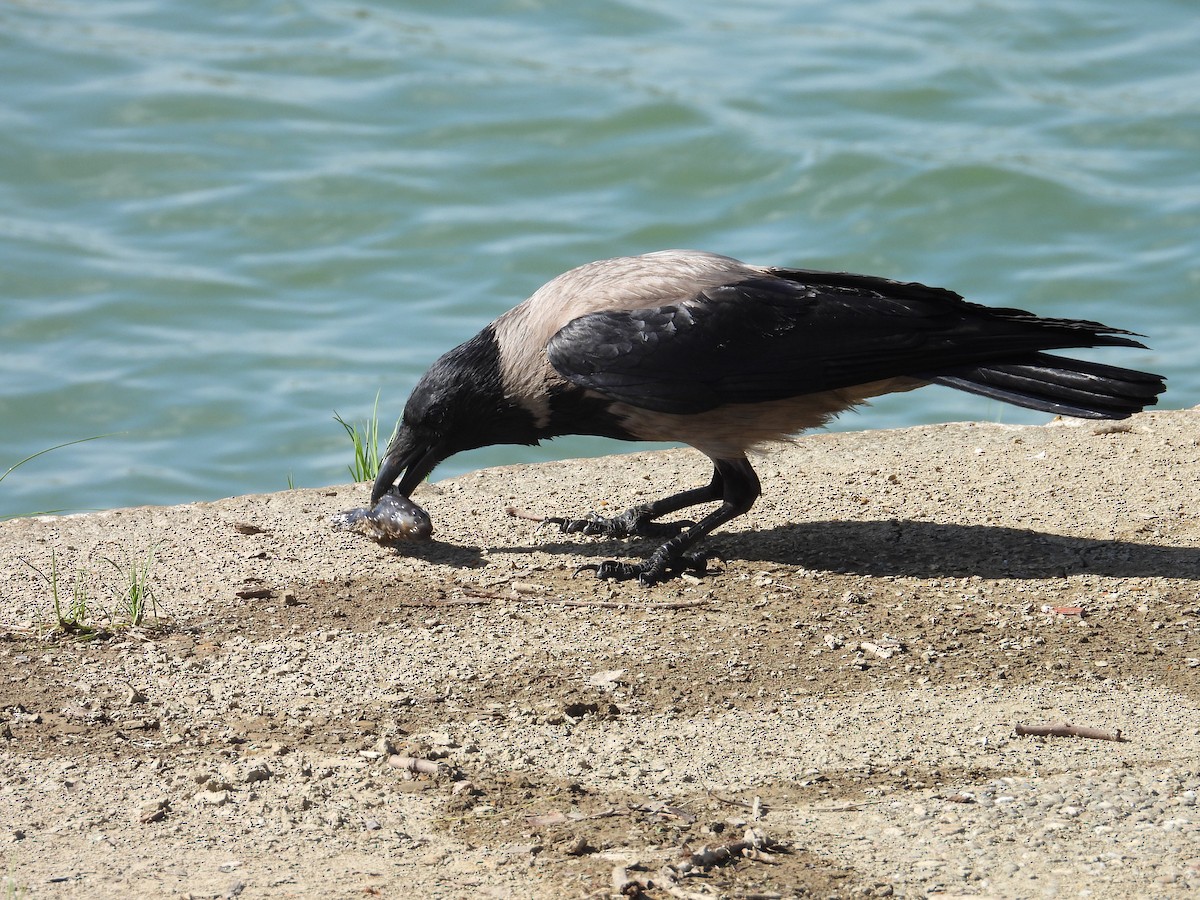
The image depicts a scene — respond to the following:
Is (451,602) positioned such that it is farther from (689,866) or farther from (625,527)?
(689,866)

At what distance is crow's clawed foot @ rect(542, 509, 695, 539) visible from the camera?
599 centimetres

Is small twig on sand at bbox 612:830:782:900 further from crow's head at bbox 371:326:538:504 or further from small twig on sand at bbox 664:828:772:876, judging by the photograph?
crow's head at bbox 371:326:538:504

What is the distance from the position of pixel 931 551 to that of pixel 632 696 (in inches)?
69.0

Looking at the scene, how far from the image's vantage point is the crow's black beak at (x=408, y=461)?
19.6 ft

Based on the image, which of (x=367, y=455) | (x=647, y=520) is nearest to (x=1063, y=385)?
(x=647, y=520)

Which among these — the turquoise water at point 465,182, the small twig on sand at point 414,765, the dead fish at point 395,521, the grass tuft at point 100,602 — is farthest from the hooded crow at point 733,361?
the turquoise water at point 465,182

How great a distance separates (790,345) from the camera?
541 centimetres

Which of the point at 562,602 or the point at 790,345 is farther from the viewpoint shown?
the point at 790,345

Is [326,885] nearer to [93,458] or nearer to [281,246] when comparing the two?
[93,458]

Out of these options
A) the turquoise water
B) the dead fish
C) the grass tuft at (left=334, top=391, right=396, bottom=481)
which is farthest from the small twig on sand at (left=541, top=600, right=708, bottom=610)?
the turquoise water

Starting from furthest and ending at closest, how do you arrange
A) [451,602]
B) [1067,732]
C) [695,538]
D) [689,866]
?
[695,538], [451,602], [1067,732], [689,866]

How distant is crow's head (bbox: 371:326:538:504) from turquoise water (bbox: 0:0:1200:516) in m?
3.77

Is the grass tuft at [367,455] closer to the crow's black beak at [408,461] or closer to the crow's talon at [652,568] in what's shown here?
the crow's black beak at [408,461]

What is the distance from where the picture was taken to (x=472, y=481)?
6.80 meters
